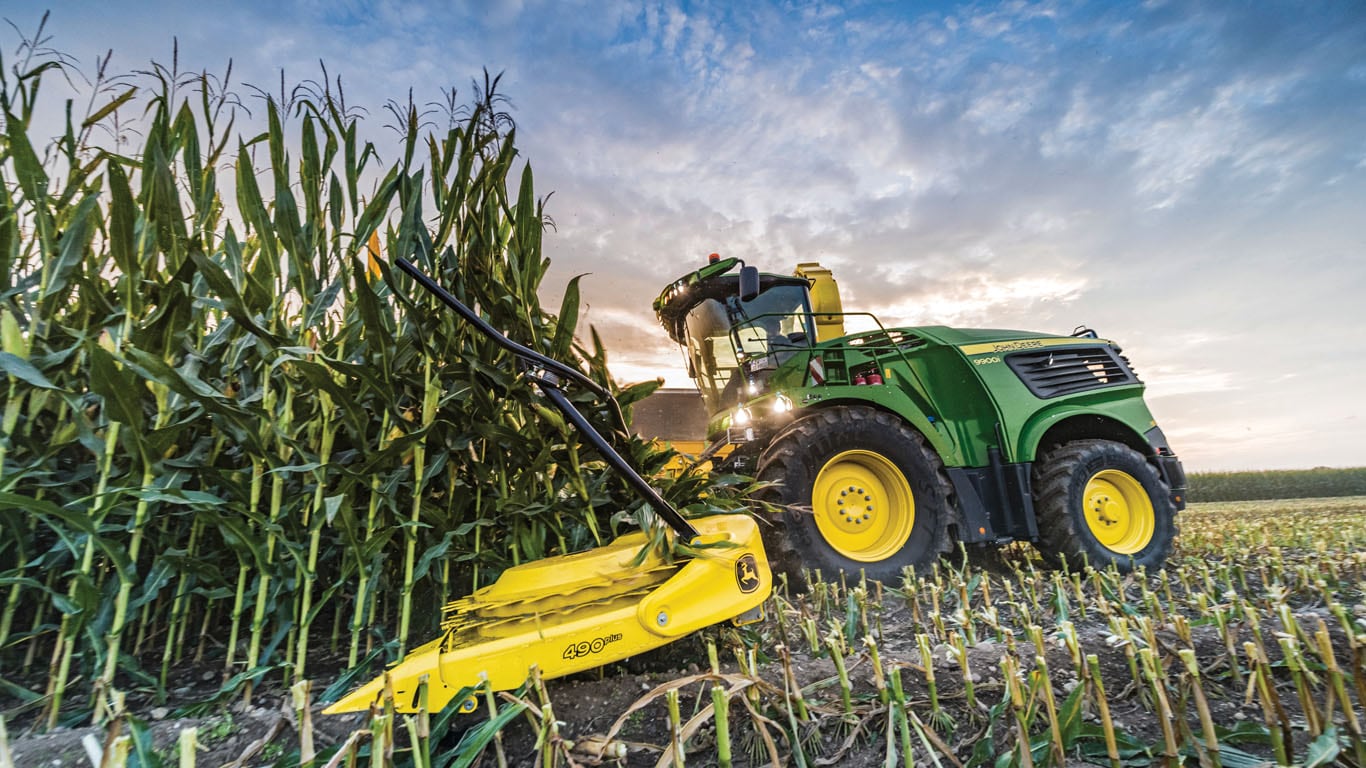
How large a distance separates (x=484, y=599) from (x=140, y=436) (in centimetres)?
103

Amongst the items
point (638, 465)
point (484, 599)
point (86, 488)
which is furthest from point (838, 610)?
point (86, 488)

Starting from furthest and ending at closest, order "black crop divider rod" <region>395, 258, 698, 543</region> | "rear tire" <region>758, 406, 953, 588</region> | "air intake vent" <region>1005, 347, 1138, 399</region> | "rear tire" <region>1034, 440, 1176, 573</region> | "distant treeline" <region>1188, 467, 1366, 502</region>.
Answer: "distant treeline" <region>1188, 467, 1366, 502</region> < "air intake vent" <region>1005, 347, 1138, 399</region> < "rear tire" <region>1034, 440, 1176, 573</region> < "rear tire" <region>758, 406, 953, 588</region> < "black crop divider rod" <region>395, 258, 698, 543</region>

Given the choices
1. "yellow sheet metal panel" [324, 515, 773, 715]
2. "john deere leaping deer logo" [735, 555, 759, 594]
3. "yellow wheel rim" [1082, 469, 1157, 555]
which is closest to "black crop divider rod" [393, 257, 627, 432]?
"yellow sheet metal panel" [324, 515, 773, 715]

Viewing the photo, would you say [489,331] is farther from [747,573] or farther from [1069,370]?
[1069,370]

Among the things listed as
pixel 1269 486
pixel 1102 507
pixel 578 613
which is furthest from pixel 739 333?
pixel 1269 486

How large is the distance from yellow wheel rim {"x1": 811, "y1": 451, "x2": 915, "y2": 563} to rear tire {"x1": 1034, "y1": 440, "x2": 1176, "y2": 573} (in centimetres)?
97

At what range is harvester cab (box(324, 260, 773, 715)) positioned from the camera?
4.91 feet

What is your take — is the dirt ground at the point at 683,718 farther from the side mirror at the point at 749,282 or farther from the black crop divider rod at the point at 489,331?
the side mirror at the point at 749,282

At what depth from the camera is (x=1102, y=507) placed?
13.6ft

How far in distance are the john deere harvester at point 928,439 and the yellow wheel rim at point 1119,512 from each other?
0.03 feet

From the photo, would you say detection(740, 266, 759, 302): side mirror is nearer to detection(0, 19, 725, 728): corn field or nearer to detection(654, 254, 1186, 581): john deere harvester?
detection(654, 254, 1186, 581): john deere harvester

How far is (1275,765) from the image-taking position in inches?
41.3

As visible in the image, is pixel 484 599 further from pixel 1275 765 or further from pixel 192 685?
pixel 1275 765

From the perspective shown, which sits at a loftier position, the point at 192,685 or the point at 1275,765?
the point at 192,685
